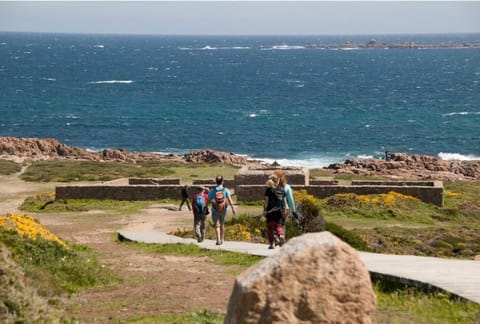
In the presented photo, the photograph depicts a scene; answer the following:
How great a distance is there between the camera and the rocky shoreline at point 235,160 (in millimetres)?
49688

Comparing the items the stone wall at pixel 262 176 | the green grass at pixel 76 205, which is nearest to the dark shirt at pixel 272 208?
the green grass at pixel 76 205

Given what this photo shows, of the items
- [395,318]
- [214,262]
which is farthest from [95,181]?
[395,318]

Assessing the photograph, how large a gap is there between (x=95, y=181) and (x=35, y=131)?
146 feet

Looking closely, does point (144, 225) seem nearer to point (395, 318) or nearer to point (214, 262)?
point (214, 262)

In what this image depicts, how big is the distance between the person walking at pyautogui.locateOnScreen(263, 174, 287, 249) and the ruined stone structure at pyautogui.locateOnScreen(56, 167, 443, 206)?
13.8 m

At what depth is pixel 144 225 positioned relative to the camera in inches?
1029

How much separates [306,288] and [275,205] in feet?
27.1

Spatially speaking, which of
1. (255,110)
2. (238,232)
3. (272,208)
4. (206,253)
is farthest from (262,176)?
(255,110)

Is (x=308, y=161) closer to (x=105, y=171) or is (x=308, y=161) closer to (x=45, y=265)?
(x=105, y=171)

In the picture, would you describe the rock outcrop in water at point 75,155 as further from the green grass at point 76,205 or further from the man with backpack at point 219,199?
the man with backpack at point 219,199

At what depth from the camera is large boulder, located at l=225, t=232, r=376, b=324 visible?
26.3ft

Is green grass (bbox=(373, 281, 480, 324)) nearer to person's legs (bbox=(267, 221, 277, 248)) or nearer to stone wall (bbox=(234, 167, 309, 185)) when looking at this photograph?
person's legs (bbox=(267, 221, 277, 248))

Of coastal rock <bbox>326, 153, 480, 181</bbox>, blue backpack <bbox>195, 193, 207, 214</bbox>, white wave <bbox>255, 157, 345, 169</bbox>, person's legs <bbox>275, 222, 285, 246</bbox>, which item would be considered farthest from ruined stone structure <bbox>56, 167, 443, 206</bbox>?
white wave <bbox>255, 157, 345, 169</bbox>

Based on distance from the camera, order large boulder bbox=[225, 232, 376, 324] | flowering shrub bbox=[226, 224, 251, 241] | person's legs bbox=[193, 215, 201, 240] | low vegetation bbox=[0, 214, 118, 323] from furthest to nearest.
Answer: flowering shrub bbox=[226, 224, 251, 241] < person's legs bbox=[193, 215, 201, 240] < low vegetation bbox=[0, 214, 118, 323] < large boulder bbox=[225, 232, 376, 324]
